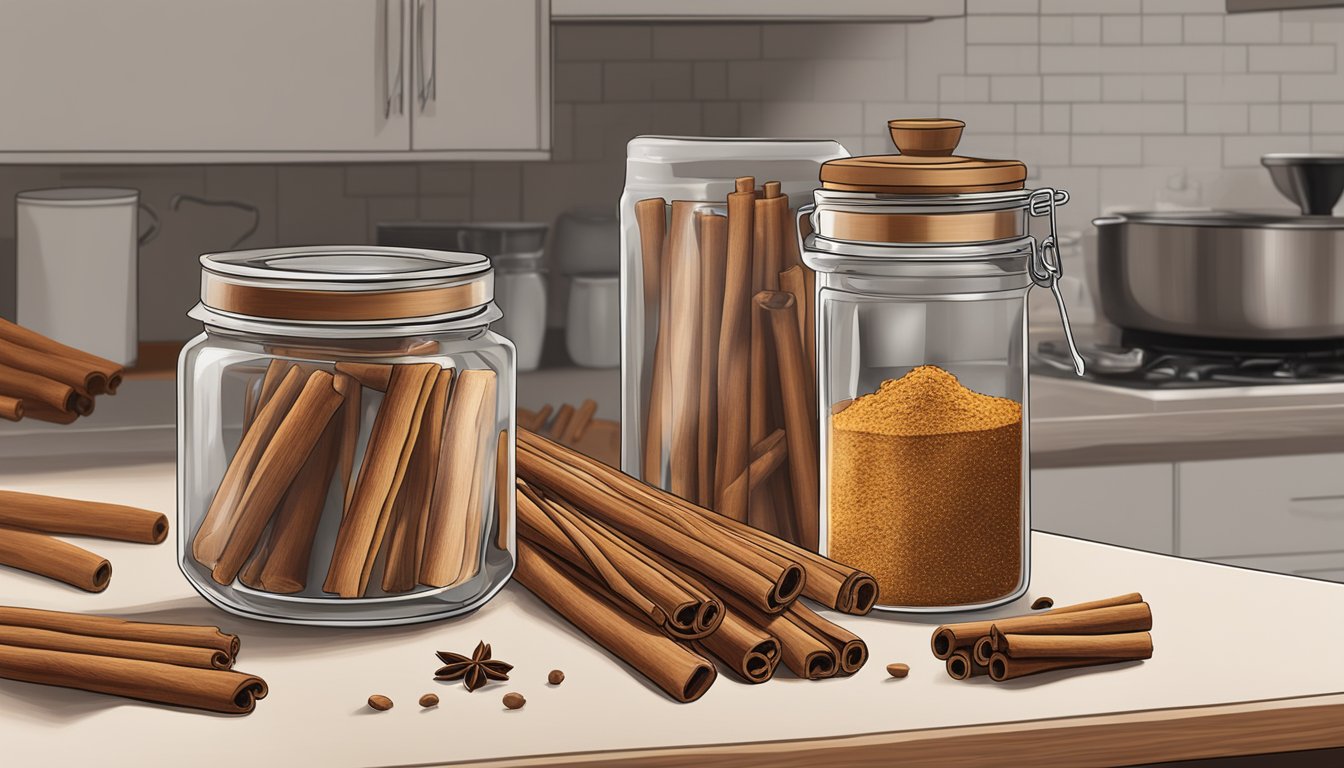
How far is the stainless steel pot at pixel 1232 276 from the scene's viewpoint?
2273 mm

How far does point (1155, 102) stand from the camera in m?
2.97

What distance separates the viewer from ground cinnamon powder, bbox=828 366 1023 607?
0.83 m

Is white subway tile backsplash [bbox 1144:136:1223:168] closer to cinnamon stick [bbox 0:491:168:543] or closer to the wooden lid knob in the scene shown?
the wooden lid knob

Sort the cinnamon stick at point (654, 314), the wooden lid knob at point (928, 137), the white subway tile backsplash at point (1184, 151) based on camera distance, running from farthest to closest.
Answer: the white subway tile backsplash at point (1184, 151)
the cinnamon stick at point (654, 314)
the wooden lid knob at point (928, 137)

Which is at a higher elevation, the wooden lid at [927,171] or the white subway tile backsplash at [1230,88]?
the white subway tile backsplash at [1230,88]

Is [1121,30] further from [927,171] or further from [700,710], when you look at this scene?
[700,710]

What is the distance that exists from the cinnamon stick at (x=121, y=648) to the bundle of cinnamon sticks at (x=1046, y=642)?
15.3 inches

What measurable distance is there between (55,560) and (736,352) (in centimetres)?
47

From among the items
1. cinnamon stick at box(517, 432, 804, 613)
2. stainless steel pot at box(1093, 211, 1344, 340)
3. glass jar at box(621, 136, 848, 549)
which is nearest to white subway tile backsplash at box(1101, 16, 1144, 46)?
stainless steel pot at box(1093, 211, 1344, 340)

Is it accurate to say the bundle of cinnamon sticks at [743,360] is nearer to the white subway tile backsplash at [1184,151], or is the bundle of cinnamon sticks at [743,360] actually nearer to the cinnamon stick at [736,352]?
the cinnamon stick at [736,352]

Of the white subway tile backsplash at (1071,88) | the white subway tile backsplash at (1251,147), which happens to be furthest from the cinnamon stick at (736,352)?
the white subway tile backsplash at (1251,147)

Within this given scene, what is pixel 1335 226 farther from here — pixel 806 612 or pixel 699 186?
pixel 806 612

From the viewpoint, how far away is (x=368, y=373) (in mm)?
777

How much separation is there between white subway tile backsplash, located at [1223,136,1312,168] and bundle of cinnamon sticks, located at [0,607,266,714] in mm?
2779
